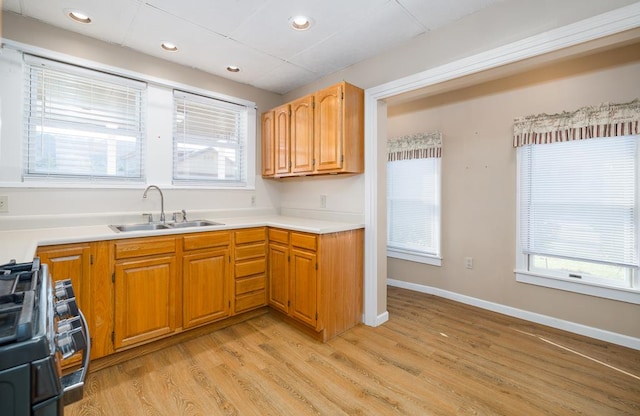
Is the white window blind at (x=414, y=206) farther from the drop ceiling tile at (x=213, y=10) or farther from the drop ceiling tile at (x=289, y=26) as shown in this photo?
the drop ceiling tile at (x=213, y=10)

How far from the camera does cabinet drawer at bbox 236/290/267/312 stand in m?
2.79

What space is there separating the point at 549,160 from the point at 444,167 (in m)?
1.01

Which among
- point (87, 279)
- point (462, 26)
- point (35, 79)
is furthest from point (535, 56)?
point (35, 79)

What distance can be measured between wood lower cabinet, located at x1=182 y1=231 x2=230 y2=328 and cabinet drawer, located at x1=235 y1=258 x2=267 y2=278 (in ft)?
0.40

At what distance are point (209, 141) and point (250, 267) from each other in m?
1.47

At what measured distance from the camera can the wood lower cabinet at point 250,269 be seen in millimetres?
2768

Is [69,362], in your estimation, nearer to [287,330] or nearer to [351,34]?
[287,330]

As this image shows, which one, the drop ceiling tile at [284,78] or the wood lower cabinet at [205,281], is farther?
the drop ceiling tile at [284,78]

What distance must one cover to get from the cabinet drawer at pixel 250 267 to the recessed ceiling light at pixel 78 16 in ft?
7.41

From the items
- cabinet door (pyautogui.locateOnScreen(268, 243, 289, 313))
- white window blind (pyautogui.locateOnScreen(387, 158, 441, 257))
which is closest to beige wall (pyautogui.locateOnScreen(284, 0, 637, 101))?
white window blind (pyautogui.locateOnScreen(387, 158, 441, 257))

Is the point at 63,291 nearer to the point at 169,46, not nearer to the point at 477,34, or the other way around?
the point at 169,46

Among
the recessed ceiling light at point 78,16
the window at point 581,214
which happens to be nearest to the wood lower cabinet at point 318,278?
the window at point 581,214

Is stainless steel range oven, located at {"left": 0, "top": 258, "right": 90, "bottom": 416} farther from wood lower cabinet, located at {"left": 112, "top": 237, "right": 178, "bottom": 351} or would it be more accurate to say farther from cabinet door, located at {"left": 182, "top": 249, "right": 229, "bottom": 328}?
cabinet door, located at {"left": 182, "top": 249, "right": 229, "bottom": 328}

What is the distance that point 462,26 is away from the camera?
7.21ft
